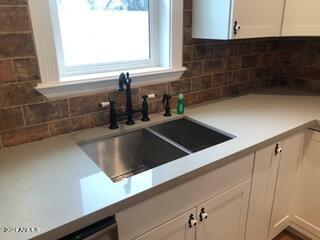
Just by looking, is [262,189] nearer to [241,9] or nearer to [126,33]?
[241,9]

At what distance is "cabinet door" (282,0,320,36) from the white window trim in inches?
27.8

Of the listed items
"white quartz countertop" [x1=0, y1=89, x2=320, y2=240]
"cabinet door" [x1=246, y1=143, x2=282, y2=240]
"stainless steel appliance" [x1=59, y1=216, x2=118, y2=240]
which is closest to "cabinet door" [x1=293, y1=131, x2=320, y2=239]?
"white quartz countertop" [x1=0, y1=89, x2=320, y2=240]

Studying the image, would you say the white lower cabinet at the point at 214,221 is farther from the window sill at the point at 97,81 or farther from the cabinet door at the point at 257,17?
the cabinet door at the point at 257,17

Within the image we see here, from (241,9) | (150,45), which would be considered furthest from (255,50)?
(150,45)

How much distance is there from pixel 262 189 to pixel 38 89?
1.30m

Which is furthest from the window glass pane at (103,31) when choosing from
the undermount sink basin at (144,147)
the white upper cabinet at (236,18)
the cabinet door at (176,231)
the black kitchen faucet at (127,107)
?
the cabinet door at (176,231)

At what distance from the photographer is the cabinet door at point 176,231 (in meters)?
1.03

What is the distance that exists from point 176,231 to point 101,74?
36.2 inches

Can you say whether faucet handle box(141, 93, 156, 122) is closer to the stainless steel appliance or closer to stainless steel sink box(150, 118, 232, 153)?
stainless steel sink box(150, 118, 232, 153)

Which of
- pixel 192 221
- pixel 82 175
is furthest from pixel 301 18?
pixel 82 175

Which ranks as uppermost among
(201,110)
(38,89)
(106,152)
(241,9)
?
(241,9)

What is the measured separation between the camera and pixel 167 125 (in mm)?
1591

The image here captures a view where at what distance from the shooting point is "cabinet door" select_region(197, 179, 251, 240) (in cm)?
120

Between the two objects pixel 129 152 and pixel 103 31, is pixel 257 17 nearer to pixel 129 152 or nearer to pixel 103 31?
pixel 103 31
